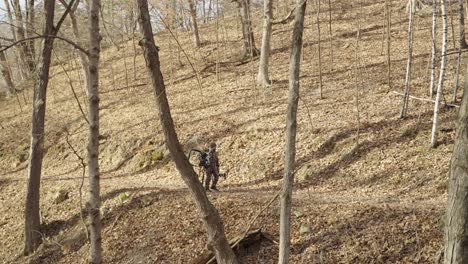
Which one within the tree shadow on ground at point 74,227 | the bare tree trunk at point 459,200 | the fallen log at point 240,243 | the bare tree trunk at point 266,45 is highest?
the bare tree trunk at point 266,45

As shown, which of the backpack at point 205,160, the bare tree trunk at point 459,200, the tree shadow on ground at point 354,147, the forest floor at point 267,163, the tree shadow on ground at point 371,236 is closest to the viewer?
the bare tree trunk at point 459,200

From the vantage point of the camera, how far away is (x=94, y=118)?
5879 mm

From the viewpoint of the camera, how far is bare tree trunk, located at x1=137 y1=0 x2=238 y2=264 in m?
5.46

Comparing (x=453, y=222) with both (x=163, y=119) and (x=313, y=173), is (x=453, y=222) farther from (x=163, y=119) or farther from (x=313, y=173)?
(x=313, y=173)

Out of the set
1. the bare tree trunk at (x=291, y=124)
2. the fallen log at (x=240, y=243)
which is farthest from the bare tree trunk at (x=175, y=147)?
the bare tree trunk at (x=291, y=124)

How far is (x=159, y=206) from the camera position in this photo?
420 inches

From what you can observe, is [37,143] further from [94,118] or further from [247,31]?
[247,31]

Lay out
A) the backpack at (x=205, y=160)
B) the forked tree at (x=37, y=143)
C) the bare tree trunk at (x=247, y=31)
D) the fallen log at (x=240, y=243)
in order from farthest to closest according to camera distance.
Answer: the bare tree trunk at (x=247, y=31)
the backpack at (x=205, y=160)
the forked tree at (x=37, y=143)
the fallen log at (x=240, y=243)

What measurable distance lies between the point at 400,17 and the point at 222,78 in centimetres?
1111

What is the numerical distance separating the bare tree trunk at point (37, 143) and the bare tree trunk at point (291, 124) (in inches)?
264

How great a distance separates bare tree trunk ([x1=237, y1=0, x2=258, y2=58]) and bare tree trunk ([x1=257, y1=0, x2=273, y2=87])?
214 centimetres

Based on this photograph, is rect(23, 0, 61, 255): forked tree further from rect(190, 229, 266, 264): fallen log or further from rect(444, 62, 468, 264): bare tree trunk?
rect(444, 62, 468, 264): bare tree trunk

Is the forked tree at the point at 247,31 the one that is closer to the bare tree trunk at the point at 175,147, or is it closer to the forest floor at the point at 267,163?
the forest floor at the point at 267,163

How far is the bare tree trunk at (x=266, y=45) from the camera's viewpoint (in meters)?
15.8
